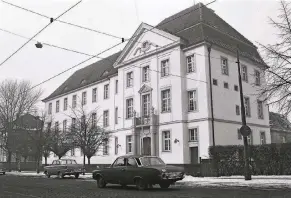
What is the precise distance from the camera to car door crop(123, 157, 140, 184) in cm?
1491

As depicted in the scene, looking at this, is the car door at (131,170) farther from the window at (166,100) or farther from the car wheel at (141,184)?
the window at (166,100)

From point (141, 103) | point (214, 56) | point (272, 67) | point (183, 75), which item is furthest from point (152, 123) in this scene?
point (272, 67)

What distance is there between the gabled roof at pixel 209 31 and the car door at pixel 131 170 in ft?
61.4

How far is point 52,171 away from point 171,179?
56.1ft

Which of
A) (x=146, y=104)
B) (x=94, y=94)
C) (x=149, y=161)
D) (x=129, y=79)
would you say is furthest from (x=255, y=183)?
(x=94, y=94)

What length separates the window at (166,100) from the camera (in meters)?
33.9

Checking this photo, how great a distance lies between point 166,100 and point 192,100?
2899 millimetres

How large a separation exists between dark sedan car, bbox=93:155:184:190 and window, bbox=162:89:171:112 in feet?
59.5

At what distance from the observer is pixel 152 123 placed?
3431 centimetres

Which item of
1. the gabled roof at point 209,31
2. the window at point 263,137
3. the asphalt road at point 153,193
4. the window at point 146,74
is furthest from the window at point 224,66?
the asphalt road at point 153,193

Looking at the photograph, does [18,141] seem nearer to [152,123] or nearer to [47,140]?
[47,140]

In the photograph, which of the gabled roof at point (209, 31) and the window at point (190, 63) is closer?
the window at point (190, 63)

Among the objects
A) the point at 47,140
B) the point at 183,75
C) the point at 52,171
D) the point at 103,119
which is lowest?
the point at 52,171

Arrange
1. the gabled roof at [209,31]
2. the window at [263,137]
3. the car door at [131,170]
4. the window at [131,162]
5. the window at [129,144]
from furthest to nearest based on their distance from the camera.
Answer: the window at [129,144] → the window at [263,137] → the gabled roof at [209,31] → the window at [131,162] → the car door at [131,170]
